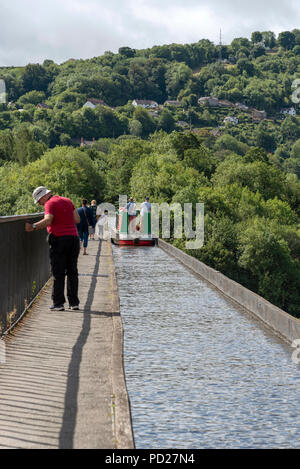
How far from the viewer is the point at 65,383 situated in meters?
7.24

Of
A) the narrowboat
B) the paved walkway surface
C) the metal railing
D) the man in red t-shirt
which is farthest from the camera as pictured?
the narrowboat

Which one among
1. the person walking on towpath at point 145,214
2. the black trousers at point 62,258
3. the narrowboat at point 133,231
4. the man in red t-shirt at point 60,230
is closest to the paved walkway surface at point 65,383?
the black trousers at point 62,258

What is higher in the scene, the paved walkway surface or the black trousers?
the black trousers

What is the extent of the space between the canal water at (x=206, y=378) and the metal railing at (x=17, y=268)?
5.44 feet

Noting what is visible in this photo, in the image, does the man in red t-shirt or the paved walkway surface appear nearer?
the paved walkway surface

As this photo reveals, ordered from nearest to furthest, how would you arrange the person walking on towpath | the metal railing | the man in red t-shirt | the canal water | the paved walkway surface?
the paved walkway surface < the canal water < the metal railing < the man in red t-shirt < the person walking on towpath

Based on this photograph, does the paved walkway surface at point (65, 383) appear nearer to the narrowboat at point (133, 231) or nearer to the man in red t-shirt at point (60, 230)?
the man in red t-shirt at point (60, 230)

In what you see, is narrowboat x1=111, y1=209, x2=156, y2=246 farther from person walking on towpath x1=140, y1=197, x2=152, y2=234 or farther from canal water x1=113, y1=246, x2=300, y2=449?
canal water x1=113, y1=246, x2=300, y2=449

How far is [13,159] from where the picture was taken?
479ft

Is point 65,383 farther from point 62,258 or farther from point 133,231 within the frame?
point 133,231

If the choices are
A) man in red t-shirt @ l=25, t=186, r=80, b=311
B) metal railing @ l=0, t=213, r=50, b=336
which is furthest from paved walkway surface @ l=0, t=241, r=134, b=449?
man in red t-shirt @ l=25, t=186, r=80, b=311

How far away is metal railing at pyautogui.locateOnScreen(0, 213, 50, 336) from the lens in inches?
375

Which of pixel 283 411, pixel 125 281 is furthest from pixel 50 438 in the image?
pixel 125 281

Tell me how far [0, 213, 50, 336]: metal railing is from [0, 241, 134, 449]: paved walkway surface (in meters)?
0.25
